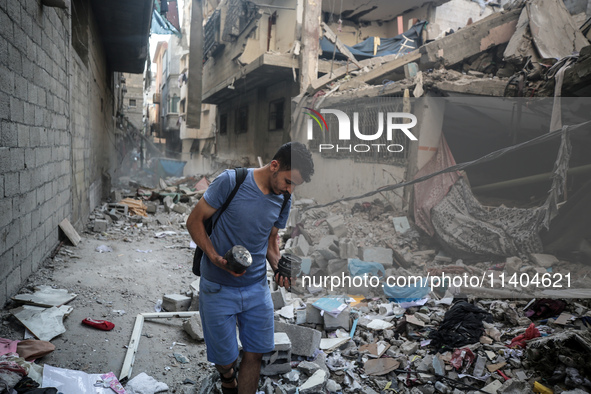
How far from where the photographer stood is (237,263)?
2.15 meters

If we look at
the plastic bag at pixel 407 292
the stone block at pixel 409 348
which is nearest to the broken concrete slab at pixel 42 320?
the stone block at pixel 409 348

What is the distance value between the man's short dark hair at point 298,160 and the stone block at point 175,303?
103 inches

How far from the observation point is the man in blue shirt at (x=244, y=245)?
2309 mm

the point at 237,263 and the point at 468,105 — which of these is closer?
the point at 237,263

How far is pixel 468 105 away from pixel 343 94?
277 cm

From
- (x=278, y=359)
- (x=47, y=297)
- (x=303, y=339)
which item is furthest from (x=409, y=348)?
(x=47, y=297)

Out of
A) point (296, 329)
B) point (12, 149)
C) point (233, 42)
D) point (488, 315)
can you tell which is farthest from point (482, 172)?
point (233, 42)

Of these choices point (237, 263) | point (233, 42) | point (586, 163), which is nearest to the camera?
point (237, 263)

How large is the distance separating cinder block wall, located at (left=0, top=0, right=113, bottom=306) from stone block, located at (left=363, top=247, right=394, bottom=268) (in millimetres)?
4368

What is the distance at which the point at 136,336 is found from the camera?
3537 mm

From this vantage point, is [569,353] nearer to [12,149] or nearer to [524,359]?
[524,359]

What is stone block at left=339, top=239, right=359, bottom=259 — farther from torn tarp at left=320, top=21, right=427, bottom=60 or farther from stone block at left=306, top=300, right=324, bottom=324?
torn tarp at left=320, top=21, right=427, bottom=60

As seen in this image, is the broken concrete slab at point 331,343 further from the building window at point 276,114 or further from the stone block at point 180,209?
the building window at point 276,114

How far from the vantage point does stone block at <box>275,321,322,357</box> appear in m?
3.46
